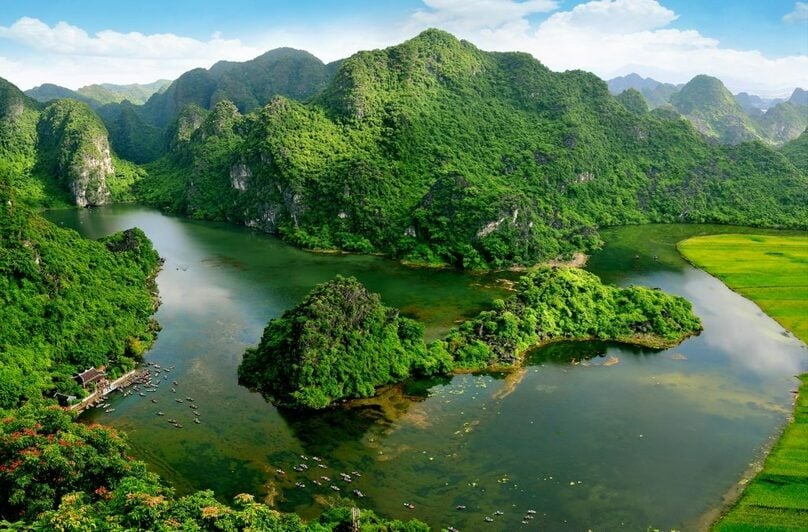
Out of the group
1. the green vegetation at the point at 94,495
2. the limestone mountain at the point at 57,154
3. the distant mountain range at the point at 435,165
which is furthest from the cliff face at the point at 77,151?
the green vegetation at the point at 94,495

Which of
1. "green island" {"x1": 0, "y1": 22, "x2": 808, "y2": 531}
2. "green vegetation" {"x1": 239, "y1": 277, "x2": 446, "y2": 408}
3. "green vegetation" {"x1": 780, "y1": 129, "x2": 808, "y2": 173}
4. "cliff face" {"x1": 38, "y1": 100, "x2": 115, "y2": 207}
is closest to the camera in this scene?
"green island" {"x1": 0, "y1": 22, "x2": 808, "y2": 531}

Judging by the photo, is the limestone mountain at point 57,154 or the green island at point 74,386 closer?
the green island at point 74,386

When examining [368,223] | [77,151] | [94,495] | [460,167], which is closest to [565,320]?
[368,223]

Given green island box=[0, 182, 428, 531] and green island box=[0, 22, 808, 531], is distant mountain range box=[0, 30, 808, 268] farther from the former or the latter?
green island box=[0, 182, 428, 531]

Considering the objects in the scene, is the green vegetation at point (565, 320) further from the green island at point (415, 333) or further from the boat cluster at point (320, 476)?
the boat cluster at point (320, 476)

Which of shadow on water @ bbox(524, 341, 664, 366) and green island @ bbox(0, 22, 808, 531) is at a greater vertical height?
green island @ bbox(0, 22, 808, 531)

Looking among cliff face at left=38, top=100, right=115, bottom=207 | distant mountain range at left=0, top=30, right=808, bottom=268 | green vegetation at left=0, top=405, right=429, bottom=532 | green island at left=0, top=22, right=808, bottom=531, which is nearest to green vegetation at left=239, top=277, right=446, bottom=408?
green island at left=0, top=22, right=808, bottom=531

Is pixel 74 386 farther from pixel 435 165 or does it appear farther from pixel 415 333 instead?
pixel 435 165
